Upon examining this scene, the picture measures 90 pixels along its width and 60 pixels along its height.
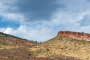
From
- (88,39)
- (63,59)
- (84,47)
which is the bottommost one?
(63,59)

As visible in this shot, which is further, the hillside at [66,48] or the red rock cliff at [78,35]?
the red rock cliff at [78,35]

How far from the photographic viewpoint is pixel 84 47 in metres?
46.0

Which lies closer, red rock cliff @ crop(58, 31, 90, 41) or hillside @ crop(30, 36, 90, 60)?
hillside @ crop(30, 36, 90, 60)

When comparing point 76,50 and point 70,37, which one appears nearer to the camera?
point 76,50

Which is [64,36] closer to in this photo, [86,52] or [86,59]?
[86,52]

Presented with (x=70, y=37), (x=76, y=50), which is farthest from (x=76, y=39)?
(x=76, y=50)

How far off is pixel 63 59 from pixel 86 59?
21.7 feet

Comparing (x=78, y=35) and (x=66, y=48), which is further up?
(x=78, y=35)

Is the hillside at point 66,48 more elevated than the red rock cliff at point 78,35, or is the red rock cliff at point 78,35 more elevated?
the red rock cliff at point 78,35

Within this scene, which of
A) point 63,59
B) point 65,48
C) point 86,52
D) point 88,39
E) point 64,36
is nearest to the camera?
point 63,59

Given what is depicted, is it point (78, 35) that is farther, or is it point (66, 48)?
point (78, 35)

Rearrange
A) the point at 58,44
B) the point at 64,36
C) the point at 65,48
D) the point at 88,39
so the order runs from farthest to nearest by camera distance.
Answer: the point at 64,36 → the point at 88,39 → the point at 58,44 → the point at 65,48

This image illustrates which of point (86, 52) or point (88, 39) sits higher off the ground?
point (88, 39)

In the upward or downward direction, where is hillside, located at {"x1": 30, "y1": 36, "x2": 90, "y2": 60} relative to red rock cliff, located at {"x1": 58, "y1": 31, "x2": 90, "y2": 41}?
downward
